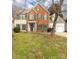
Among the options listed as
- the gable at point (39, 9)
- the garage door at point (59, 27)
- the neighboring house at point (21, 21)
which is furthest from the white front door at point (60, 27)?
the neighboring house at point (21, 21)

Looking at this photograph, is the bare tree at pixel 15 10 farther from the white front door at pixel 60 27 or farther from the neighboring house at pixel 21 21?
the white front door at pixel 60 27

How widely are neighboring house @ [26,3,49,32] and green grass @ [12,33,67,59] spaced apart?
0.08 metres

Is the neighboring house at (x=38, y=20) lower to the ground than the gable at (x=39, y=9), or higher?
lower

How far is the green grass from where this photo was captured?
135 centimetres

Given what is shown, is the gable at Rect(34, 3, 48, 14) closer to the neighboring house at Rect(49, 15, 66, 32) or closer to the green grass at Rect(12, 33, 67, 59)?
the neighboring house at Rect(49, 15, 66, 32)

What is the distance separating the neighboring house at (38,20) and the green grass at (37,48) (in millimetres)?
82

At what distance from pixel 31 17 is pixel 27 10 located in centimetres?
6

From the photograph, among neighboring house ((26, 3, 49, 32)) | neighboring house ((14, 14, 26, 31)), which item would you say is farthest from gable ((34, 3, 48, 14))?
Result: neighboring house ((14, 14, 26, 31))

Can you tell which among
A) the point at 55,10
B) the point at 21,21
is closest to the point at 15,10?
the point at 21,21

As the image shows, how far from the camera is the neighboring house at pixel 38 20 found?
4.54 ft

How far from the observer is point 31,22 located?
1.40 metres

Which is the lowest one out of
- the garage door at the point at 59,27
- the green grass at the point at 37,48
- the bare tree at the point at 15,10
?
the green grass at the point at 37,48
